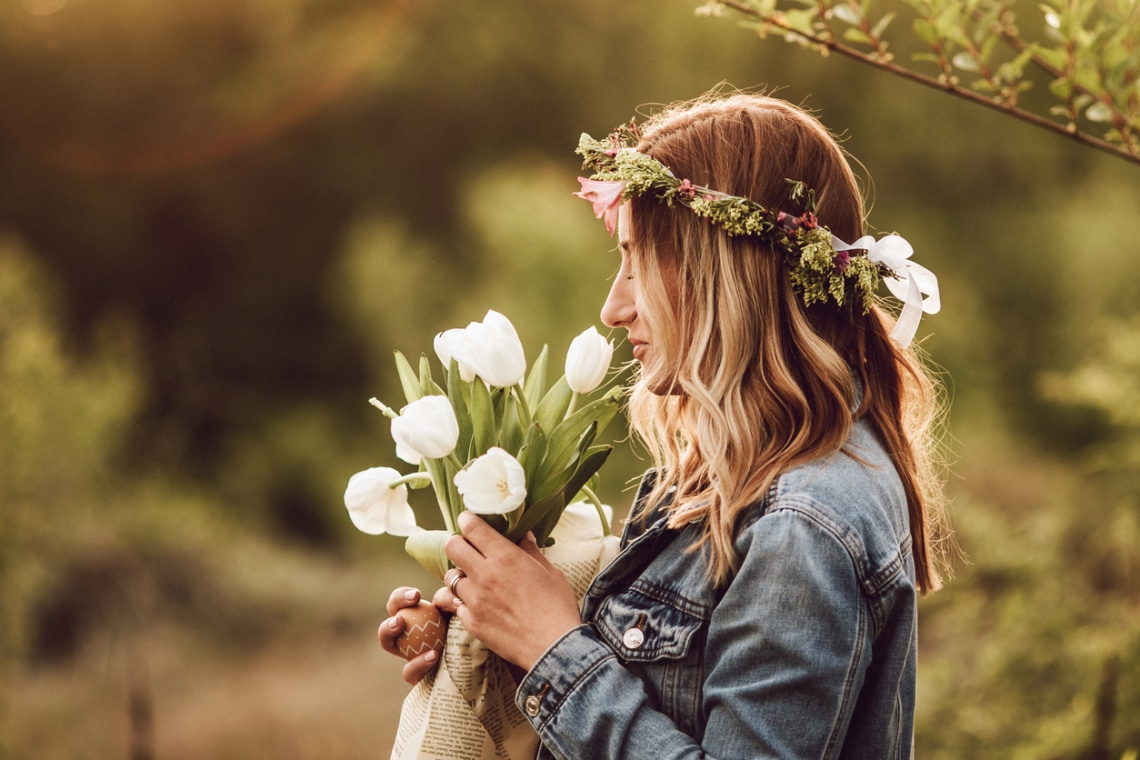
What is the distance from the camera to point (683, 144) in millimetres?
1372

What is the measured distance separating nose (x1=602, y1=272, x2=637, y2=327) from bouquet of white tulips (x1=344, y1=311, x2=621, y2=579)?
54 mm

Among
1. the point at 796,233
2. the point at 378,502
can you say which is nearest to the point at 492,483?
the point at 378,502

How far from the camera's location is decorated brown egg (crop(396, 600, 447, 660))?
1424 mm

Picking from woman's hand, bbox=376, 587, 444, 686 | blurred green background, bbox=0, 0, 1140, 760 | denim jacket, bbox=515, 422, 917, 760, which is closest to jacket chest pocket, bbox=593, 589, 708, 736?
denim jacket, bbox=515, 422, 917, 760

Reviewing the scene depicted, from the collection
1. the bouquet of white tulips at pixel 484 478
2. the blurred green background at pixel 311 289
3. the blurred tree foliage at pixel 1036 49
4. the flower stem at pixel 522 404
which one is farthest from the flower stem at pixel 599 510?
the blurred green background at pixel 311 289

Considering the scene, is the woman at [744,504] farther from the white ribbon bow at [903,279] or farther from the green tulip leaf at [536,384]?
the green tulip leaf at [536,384]

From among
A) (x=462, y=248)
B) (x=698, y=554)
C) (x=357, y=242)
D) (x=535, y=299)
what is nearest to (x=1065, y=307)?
(x=535, y=299)

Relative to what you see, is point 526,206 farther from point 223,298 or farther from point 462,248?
point 223,298

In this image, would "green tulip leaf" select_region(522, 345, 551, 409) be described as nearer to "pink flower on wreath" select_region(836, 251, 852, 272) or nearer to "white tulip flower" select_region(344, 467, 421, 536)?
"white tulip flower" select_region(344, 467, 421, 536)

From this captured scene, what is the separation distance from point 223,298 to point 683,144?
346 inches

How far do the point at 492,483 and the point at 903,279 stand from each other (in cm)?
64

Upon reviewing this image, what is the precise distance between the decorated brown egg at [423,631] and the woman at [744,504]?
25 mm

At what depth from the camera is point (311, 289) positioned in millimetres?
9578

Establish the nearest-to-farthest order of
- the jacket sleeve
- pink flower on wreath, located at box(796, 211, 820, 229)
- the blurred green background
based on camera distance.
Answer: the jacket sleeve
pink flower on wreath, located at box(796, 211, 820, 229)
the blurred green background
